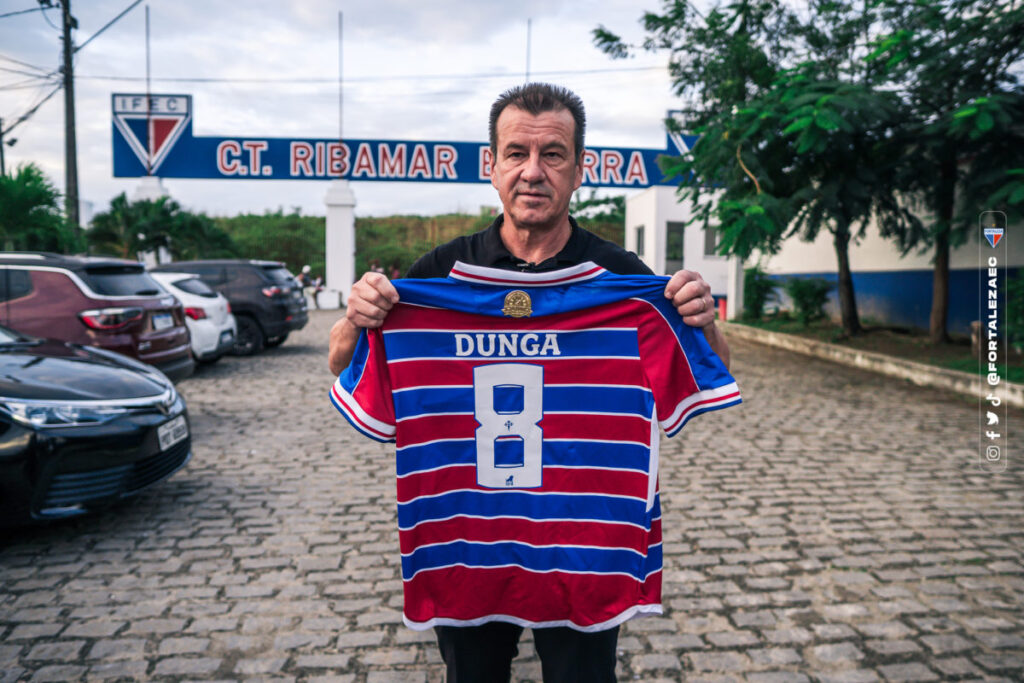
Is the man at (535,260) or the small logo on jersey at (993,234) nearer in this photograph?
the man at (535,260)

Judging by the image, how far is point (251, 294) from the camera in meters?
13.9

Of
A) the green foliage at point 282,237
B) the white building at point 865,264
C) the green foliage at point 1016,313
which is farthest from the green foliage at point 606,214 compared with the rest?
the green foliage at point 1016,313

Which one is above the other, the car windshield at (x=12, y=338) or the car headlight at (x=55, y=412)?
the car windshield at (x=12, y=338)

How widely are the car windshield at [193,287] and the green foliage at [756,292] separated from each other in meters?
14.6

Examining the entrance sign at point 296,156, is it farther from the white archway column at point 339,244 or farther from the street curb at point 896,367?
the street curb at point 896,367

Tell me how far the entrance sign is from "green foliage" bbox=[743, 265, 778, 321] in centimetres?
488

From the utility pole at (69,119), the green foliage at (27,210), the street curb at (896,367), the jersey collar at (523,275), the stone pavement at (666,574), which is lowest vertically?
the stone pavement at (666,574)

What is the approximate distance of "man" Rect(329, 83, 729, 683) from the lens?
1979mm

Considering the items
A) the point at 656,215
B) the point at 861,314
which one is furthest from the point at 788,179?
the point at 656,215

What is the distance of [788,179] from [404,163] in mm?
15793

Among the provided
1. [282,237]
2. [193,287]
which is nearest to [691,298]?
[193,287]

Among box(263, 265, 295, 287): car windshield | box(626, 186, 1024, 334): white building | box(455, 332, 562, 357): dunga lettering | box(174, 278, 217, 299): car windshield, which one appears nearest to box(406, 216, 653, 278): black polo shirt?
box(455, 332, 562, 357): dunga lettering

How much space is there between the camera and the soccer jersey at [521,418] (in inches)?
79.4

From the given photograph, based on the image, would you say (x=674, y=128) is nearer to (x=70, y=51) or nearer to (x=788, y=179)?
(x=788, y=179)
